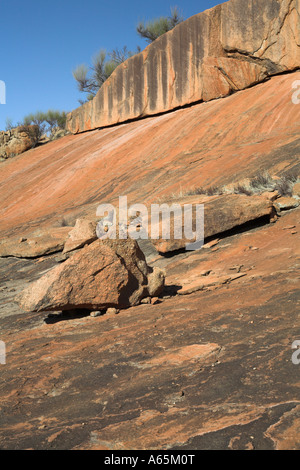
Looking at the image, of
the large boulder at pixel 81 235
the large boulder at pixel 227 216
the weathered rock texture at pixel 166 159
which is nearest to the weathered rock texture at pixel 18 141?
the weathered rock texture at pixel 166 159

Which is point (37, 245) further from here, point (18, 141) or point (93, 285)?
point (18, 141)

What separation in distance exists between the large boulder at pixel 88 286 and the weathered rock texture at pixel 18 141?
24.1 metres

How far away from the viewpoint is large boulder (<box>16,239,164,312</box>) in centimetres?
572

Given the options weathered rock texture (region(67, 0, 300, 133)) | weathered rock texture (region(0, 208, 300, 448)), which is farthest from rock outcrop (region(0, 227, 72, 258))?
weathered rock texture (region(67, 0, 300, 133))

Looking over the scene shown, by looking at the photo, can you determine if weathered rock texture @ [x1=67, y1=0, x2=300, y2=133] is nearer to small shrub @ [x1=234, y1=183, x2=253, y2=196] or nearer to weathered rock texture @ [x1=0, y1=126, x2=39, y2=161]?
small shrub @ [x1=234, y1=183, x2=253, y2=196]

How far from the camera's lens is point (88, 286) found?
5.83 metres

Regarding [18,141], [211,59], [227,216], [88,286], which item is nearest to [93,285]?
[88,286]

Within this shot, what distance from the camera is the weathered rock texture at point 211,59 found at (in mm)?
16016

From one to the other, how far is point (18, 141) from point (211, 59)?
48.8 feet

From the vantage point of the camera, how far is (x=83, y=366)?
4.32 metres
